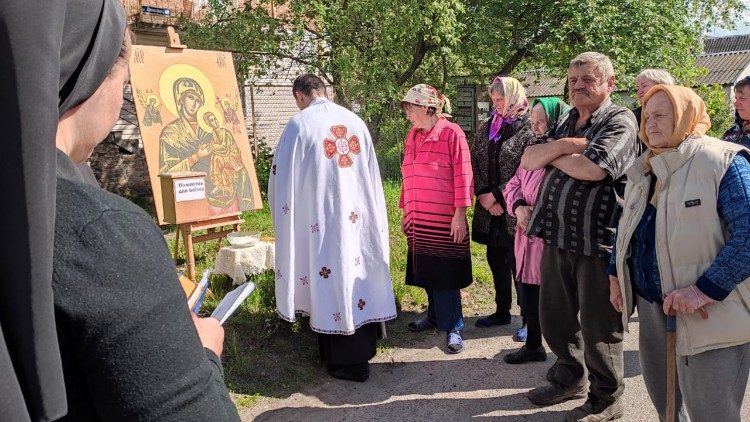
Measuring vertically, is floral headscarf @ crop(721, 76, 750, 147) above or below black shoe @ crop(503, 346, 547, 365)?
above

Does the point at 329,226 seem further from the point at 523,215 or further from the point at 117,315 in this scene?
the point at 117,315

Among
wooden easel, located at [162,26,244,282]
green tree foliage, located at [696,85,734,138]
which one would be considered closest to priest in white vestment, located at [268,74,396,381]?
wooden easel, located at [162,26,244,282]

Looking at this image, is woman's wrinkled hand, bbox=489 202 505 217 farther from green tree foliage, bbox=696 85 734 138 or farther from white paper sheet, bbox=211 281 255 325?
green tree foliage, bbox=696 85 734 138

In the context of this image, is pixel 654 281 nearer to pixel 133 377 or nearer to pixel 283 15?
pixel 133 377

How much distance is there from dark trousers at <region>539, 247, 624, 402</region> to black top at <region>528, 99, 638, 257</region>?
0.11 metres

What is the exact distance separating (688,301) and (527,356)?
206cm

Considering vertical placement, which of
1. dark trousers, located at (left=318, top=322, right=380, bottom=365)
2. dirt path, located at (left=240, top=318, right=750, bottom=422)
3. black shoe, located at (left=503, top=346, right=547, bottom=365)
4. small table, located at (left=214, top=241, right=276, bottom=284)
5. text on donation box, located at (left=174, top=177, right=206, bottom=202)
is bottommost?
dirt path, located at (left=240, top=318, right=750, bottom=422)

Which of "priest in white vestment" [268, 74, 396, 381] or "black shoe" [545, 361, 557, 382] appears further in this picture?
"priest in white vestment" [268, 74, 396, 381]

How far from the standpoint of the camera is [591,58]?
3.04 m

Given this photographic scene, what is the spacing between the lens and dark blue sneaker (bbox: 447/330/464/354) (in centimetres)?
441

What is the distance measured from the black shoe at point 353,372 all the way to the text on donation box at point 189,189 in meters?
1.73

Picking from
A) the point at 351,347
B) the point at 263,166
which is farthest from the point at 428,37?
the point at 351,347

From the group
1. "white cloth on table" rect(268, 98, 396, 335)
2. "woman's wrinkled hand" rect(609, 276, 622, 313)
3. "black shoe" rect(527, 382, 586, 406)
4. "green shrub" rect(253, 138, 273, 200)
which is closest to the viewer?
"woman's wrinkled hand" rect(609, 276, 622, 313)

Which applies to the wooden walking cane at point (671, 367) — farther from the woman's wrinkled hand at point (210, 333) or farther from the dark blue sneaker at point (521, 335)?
the dark blue sneaker at point (521, 335)
